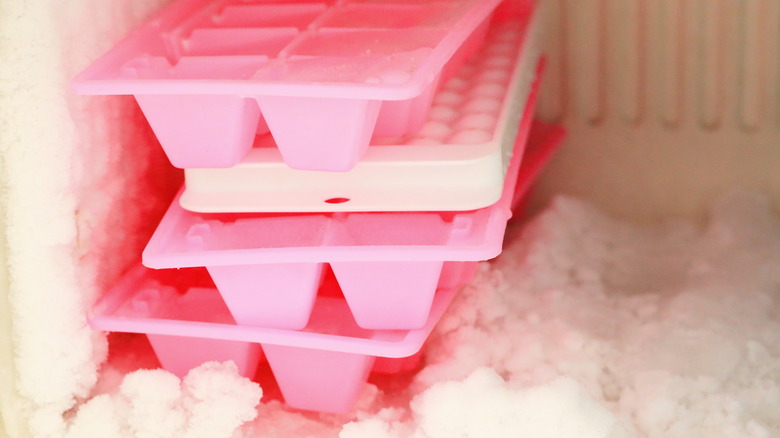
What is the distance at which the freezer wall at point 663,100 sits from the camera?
3.87ft

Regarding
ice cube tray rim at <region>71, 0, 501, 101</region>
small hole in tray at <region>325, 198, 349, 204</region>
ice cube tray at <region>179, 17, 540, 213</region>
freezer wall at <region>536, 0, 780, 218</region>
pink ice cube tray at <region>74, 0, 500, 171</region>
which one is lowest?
freezer wall at <region>536, 0, 780, 218</region>

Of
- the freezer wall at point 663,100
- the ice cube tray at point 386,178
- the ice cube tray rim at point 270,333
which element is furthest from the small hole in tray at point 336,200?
the freezer wall at point 663,100

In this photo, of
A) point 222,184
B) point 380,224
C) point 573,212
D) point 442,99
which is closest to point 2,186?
point 222,184

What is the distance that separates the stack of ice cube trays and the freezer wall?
12.3 inches

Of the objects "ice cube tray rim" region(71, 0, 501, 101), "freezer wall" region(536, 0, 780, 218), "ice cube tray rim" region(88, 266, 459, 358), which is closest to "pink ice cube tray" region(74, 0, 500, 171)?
"ice cube tray rim" region(71, 0, 501, 101)

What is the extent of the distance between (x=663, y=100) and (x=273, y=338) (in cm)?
67

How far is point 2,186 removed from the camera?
31.6 inches

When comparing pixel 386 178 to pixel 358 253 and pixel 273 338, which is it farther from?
pixel 273 338

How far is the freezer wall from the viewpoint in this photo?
1.18m

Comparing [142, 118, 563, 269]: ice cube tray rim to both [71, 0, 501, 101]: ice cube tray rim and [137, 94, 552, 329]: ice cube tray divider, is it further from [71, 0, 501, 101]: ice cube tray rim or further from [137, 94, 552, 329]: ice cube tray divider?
[71, 0, 501, 101]: ice cube tray rim

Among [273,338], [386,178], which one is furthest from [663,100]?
[273,338]

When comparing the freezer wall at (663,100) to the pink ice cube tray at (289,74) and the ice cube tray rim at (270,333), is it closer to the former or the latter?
the pink ice cube tray at (289,74)

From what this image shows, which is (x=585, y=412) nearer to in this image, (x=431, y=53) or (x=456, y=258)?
Result: (x=456, y=258)

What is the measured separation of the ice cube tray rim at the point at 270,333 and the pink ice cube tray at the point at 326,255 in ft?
0.07
